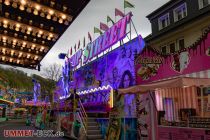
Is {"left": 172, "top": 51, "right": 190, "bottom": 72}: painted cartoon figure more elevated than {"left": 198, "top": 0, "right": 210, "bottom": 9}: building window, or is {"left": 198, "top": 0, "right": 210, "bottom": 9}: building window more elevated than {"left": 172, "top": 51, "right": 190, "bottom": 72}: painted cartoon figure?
{"left": 198, "top": 0, "right": 210, "bottom": 9}: building window

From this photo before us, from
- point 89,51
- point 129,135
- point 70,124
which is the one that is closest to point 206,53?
point 129,135

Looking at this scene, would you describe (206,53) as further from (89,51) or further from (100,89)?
(89,51)

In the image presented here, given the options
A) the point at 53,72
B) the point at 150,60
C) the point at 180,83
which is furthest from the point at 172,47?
the point at 53,72

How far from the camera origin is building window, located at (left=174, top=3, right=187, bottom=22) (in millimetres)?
20031

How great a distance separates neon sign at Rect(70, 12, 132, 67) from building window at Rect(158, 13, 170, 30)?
274 inches

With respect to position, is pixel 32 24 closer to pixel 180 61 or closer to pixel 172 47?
pixel 180 61

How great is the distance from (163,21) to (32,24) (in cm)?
1262

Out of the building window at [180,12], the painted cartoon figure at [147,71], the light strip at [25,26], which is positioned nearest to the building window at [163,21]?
the building window at [180,12]

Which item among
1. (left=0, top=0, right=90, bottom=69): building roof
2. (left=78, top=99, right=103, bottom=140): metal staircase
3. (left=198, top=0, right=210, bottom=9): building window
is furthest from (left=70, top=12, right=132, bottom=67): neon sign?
(left=198, top=0, right=210, bottom=9): building window

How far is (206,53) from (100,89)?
414 inches

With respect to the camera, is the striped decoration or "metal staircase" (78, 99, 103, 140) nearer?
the striped decoration

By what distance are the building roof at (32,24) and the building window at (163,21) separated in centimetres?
1061

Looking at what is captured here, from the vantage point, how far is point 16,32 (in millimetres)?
16328

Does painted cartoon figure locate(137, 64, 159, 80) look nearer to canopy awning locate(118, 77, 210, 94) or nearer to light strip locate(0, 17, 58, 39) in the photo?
canopy awning locate(118, 77, 210, 94)
